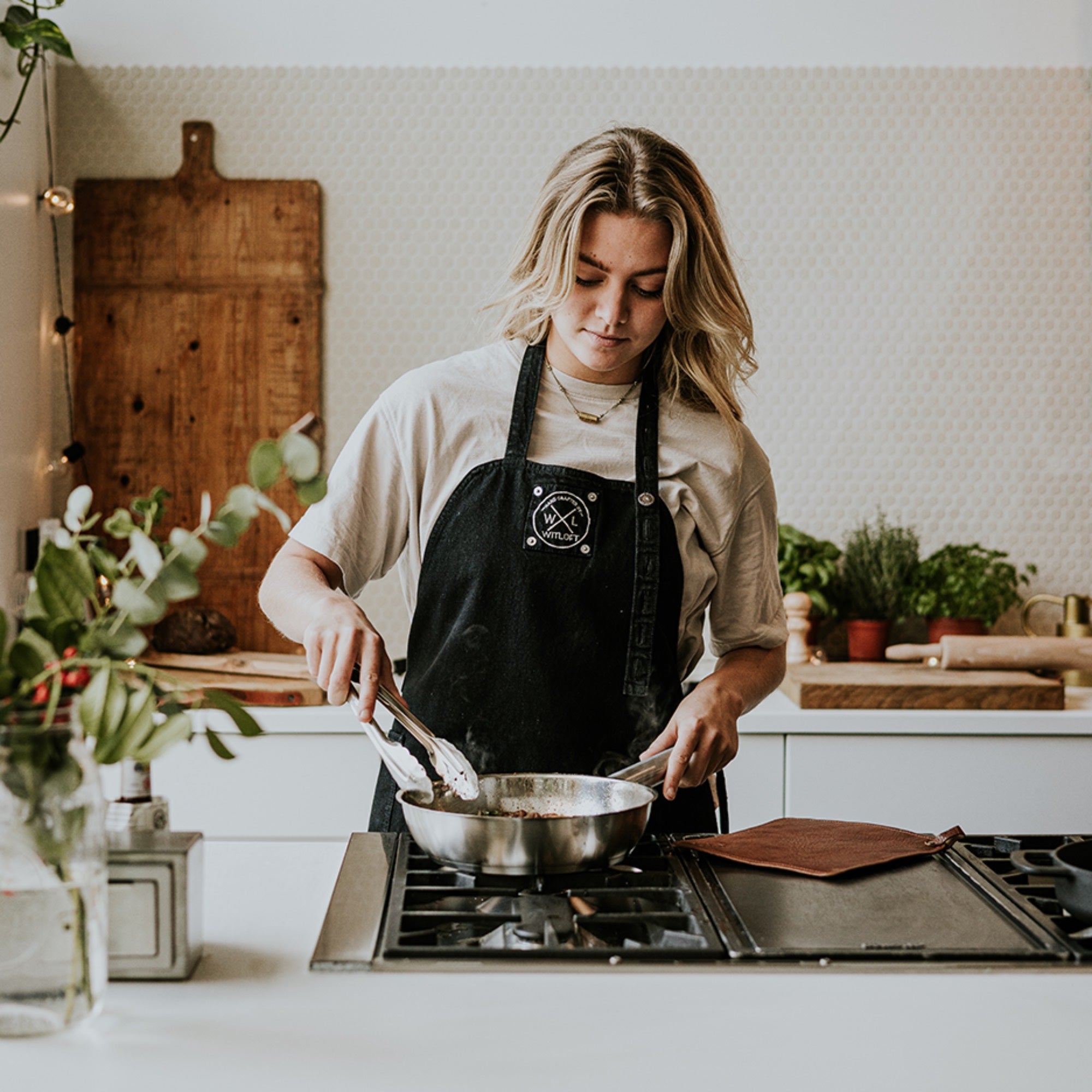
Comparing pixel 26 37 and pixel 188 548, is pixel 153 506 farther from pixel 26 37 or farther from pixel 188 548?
pixel 26 37

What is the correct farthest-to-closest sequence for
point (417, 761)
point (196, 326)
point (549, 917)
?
point (196, 326) < point (417, 761) < point (549, 917)

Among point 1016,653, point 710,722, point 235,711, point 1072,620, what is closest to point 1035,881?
point 710,722

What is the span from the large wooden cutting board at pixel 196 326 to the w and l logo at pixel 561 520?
1439 millimetres

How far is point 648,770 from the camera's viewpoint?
142 cm

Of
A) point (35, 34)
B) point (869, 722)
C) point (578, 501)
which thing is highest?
point (35, 34)

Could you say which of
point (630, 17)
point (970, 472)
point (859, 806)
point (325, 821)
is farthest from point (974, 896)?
point (630, 17)

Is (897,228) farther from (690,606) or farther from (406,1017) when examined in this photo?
(406,1017)

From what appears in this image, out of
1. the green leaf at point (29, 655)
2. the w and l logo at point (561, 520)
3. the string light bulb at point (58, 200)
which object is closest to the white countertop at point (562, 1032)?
the green leaf at point (29, 655)

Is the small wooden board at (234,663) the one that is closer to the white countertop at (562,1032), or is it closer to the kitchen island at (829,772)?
the kitchen island at (829,772)

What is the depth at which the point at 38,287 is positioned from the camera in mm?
2920

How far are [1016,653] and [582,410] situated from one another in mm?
1389

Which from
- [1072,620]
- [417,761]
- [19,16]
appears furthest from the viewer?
[1072,620]

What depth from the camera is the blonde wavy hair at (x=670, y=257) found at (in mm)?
1698

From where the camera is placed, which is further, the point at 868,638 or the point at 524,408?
the point at 868,638
